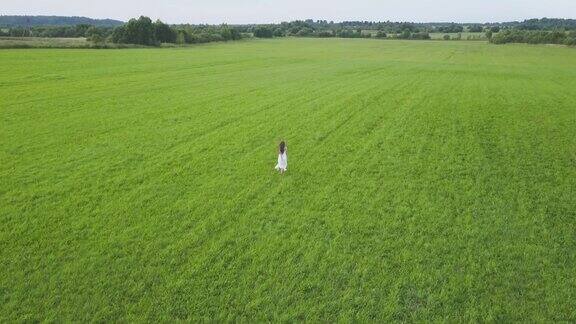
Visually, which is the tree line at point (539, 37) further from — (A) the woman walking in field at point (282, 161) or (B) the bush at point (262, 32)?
(A) the woman walking in field at point (282, 161)

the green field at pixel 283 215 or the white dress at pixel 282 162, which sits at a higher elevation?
the white dress at pixel 282 162

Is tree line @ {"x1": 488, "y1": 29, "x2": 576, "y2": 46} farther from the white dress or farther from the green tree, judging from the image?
the white dress

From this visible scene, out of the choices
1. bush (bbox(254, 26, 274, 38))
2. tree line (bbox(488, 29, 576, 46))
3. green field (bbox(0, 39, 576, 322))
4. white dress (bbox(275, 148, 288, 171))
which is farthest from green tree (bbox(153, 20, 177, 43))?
white dress (bbox(275, 148, 288, 171))

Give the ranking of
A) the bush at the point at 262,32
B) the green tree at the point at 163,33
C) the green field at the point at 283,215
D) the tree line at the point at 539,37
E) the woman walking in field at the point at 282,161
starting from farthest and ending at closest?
1. the bush at the point at 262,32
2. the tree line at the point at 539,37
3. the green tree at the point at 163,33
4. the woman walking in field at the point at 282,161
5. the green field at the point at 283,215

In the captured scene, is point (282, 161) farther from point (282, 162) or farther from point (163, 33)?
point (163, 33)

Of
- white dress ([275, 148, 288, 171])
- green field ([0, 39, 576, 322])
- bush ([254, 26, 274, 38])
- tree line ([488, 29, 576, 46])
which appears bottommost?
green field ([0, 39, 576, 322])

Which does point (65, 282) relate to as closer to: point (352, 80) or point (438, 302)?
point (438, 302)

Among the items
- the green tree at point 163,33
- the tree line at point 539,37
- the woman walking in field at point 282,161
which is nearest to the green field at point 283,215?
the woman walking in field at point 282,161

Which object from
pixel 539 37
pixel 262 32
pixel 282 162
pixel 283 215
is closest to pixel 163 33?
pixel 262 32

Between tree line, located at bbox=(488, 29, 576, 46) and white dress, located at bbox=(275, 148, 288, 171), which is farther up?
tree line, located at bbox=(488, 29, 576, 46)
